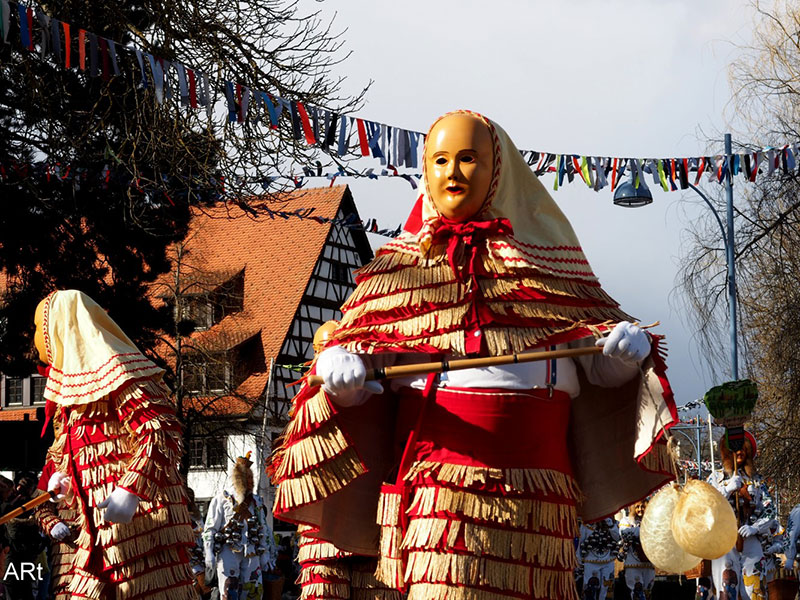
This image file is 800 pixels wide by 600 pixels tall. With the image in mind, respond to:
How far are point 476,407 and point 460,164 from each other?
91 centimetres

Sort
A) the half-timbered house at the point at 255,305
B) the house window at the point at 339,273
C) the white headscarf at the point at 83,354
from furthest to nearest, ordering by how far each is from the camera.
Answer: the house window at the point at 339,273 < the half-timbered house at the point at 255,305 < the white headscarf at the point at 83,354

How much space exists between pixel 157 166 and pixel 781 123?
29.4 feet

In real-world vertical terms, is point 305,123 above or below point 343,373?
above

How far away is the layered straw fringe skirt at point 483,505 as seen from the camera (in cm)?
454

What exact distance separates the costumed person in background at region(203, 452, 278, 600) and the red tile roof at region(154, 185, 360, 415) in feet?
50.8

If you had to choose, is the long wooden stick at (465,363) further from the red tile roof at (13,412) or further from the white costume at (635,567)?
the red tile roof at (13,412)

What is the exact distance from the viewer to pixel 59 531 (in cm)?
687

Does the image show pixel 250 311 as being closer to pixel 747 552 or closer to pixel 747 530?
pixel 747 552

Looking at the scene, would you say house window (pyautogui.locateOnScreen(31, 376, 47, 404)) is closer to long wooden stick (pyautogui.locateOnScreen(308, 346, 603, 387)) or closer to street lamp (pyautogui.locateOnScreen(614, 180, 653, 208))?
street lamp (pyautogui.locateOnScreen(614, 180, 653, 208))

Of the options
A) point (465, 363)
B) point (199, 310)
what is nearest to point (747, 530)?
point (465, 363)

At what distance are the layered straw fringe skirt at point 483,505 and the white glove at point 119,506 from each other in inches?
79.8

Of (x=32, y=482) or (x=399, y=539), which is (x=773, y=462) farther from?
(x=399, y=539)

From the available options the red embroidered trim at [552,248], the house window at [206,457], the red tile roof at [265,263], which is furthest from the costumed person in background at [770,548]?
the red tile roof at [265,263]

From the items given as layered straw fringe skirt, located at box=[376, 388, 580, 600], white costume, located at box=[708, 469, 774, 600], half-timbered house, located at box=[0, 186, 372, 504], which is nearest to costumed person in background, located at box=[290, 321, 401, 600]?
layered straw fringe skirt, located at box=[376, 388, 580, 600]
